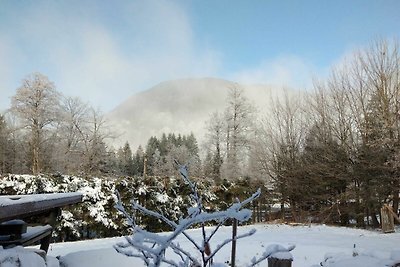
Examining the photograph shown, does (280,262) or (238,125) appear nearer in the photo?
(280,262)

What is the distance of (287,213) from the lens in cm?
1273

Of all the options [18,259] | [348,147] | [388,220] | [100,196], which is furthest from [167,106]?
[18,259]

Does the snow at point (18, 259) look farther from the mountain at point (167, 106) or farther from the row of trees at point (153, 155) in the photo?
the mountain at point (167, 106)

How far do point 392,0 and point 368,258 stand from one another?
1183 centimetres

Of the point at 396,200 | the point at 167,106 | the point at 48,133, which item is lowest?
the point at 396,200

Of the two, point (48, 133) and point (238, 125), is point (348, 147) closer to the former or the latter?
point (238, 125)

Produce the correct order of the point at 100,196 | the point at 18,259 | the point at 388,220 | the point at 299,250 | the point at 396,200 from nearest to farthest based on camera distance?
the point at 18,259 < the point at 299,250 < the point at 100,196 < the point at 388,220 < the point at 396,200

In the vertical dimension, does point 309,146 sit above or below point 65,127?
below

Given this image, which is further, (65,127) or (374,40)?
(65,127)

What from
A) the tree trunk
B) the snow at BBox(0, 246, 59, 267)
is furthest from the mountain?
the snow at BBox(0, 246, 59, 267)

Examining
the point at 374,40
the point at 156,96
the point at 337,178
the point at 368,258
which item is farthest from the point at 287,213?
the point at 156,96

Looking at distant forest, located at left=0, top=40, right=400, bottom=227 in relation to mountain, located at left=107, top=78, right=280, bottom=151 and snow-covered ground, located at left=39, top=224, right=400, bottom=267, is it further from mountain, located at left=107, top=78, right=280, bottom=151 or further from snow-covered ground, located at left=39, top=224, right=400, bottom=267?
mountain, located at left=107, top=78, right=280, bottom=151

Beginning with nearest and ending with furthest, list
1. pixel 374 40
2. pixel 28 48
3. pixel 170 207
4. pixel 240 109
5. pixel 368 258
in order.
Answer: pixel 368 258 → pixel 170 207 → pixel 28 48 → pixel 374 40 → pixel 240 109

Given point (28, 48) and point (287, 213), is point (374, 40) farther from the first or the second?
point (28, 48)
